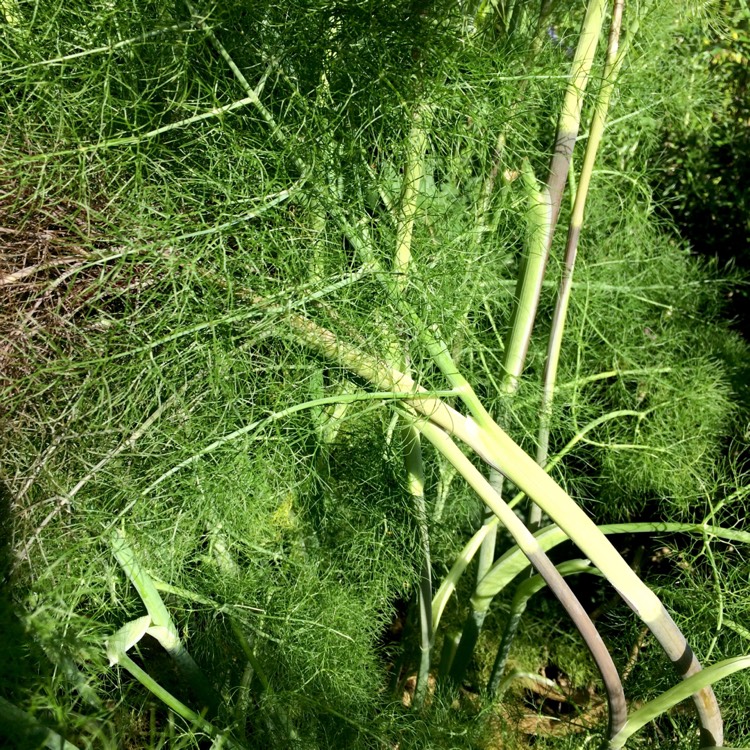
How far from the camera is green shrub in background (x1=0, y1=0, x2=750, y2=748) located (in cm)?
108

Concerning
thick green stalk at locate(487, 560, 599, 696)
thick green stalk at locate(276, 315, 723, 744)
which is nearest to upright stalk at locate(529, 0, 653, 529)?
thick green stalk at locate(487, 560, 599, 696)

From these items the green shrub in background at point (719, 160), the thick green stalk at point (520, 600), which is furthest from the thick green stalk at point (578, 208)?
the green shrub in background at point (719, 160)

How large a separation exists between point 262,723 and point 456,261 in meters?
0.84

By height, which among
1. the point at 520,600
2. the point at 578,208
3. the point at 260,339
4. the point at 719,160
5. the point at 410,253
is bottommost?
the point at 520,600

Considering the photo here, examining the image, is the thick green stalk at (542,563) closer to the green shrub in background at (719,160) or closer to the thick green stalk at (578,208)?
the thick green stalk at (578,208)

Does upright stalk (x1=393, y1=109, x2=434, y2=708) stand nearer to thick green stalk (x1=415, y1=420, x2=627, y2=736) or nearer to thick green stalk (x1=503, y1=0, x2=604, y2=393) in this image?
thick green stalk (x1=415, y1=420, x2=627, y2=736)

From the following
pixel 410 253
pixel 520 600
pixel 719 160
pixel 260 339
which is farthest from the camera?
pixel 719 160

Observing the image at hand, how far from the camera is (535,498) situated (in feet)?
3.75

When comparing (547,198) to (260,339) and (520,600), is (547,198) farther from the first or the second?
(520,600)

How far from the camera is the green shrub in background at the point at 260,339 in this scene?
1.08 m

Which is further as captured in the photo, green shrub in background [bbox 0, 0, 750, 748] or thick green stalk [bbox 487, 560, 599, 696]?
thick green stalk [bbox 487, 560, 599, 696]

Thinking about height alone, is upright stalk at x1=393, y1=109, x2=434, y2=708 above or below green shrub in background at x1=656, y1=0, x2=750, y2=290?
below

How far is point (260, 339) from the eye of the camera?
1.12 metres

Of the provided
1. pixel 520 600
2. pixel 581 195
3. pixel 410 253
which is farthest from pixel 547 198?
pixel 520 600
